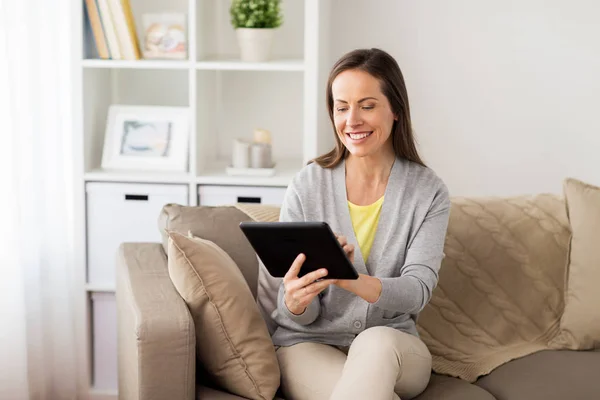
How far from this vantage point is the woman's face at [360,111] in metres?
2.12

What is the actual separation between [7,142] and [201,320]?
3.07 feet

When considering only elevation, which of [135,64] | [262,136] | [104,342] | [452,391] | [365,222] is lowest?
[104,342]

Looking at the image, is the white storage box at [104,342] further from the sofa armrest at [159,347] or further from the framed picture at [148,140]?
the sofa armrest at [159,347]

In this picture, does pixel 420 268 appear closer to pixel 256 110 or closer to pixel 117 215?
pixel 117 215

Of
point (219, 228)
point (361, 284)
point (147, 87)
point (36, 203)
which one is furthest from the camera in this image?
point (147, 87)

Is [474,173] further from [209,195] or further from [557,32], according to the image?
[209,195]

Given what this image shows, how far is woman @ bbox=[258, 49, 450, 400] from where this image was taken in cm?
202

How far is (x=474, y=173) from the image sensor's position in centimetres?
329

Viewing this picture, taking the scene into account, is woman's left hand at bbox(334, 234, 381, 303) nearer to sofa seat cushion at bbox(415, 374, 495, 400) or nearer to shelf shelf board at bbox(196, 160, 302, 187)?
sofa seat cushion at bbox(415, 374, 495, 400)

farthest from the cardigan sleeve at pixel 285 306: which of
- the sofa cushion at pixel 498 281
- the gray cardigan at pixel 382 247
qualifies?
the sofa cushion at pixel 498 281

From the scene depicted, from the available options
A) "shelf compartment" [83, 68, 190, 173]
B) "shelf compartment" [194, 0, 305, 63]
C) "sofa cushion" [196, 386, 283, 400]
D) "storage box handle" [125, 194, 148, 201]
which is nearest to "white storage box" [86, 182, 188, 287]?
"storage box handle" [125, 194, 148, 201]

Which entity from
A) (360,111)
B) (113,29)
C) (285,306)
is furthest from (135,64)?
(285,306)

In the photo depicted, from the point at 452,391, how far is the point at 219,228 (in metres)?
0.74

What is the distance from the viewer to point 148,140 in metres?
3.01
